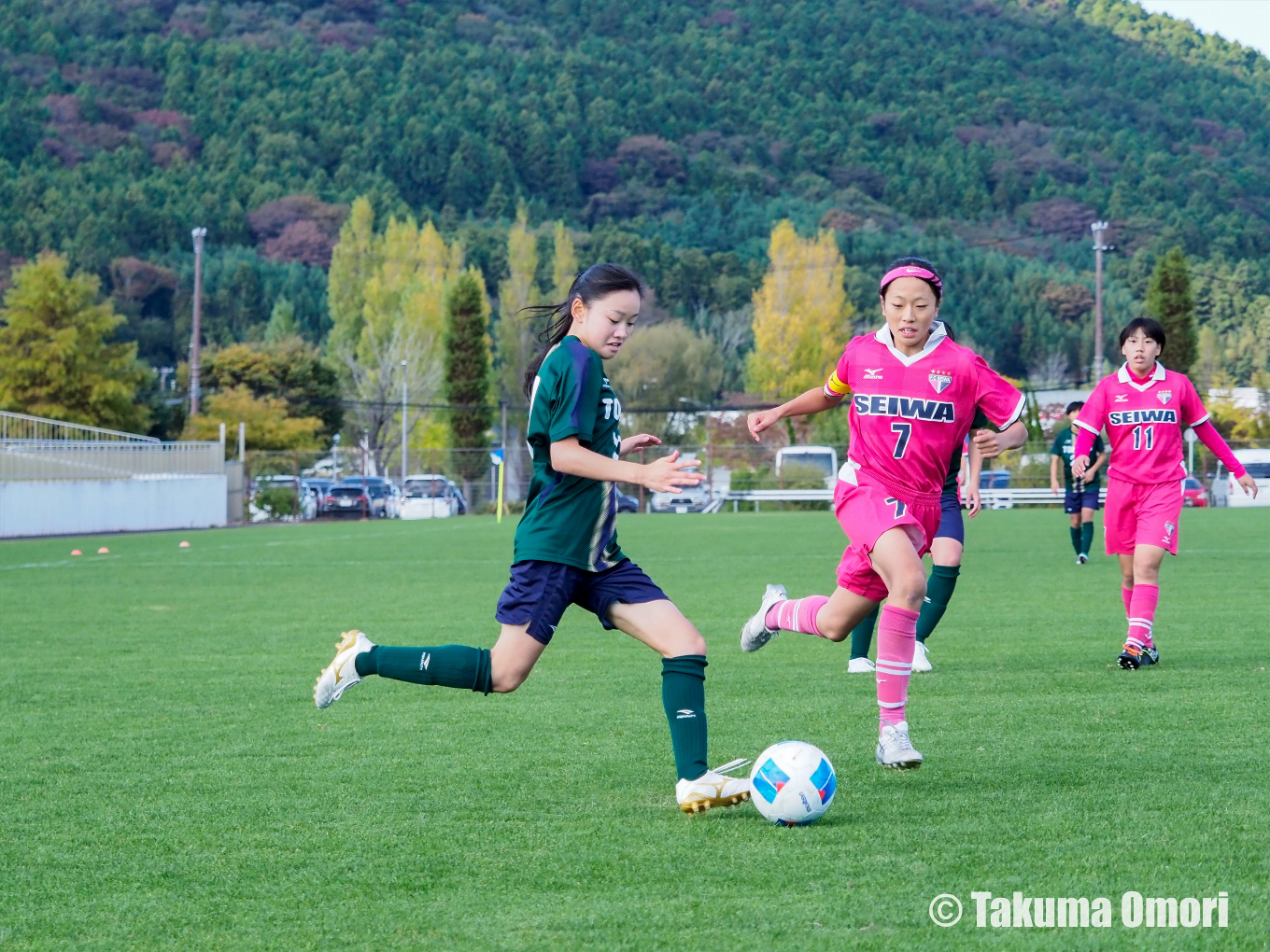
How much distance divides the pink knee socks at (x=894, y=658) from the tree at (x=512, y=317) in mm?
71929

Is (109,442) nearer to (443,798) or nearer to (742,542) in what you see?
(742,542)

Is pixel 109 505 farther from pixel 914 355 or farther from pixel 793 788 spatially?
pixel 793 788

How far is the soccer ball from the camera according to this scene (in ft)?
14.3

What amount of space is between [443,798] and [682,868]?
1228mm

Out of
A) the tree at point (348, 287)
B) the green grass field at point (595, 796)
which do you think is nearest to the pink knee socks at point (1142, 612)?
the green grass field at point (595, 796)

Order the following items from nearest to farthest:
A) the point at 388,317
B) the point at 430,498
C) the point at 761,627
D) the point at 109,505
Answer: the point at 761,627 → the point at 109,505 → the point at 430,498 → the point at 388,317

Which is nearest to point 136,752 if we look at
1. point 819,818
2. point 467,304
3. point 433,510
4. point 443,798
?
point 443,798

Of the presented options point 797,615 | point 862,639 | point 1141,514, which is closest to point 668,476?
point 797,615

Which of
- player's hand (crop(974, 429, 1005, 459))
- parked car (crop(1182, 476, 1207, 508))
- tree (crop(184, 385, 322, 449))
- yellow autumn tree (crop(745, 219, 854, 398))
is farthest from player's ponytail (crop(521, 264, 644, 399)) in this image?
yellow autumn tree (crop(745, 219, 854, 398))

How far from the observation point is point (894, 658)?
17.8 feet

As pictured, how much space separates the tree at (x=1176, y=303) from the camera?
2251 inches

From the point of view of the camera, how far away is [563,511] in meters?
4.71

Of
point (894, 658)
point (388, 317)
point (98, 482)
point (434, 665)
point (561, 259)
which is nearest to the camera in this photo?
point (434, 665)

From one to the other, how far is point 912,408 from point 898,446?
15cm
